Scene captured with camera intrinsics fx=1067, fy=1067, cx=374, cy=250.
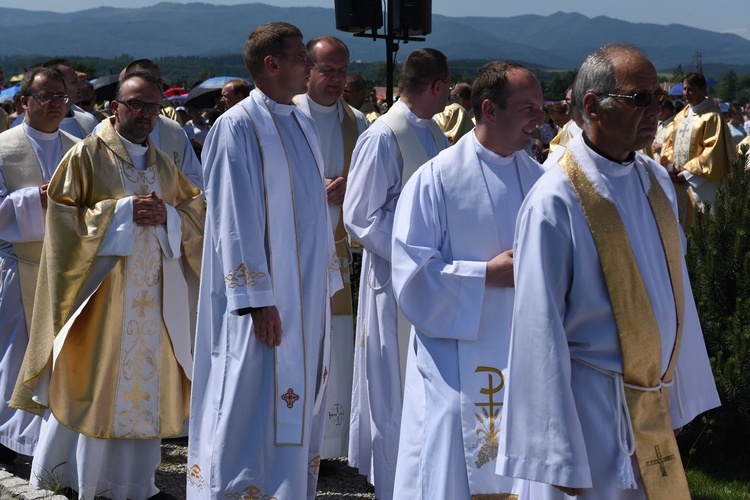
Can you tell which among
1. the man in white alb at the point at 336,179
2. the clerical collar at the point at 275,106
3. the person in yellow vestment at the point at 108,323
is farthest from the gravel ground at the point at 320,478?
the clerical collar at the point at 275,106

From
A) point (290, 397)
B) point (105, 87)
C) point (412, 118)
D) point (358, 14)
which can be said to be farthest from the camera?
point (105, 87)

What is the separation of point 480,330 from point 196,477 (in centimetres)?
155

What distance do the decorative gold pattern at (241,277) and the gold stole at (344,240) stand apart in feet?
5.37

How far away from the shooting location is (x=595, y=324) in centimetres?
306

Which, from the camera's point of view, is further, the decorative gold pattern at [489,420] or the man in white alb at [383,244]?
the man in white alb at [383,244]

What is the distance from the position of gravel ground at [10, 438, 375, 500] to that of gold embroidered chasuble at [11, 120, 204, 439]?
634 millimetres

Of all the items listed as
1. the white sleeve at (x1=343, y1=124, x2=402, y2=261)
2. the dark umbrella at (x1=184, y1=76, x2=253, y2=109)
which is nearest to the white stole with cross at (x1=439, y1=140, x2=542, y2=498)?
the white sleeve at (x1=343, y1=124, x2=402, y2=261)

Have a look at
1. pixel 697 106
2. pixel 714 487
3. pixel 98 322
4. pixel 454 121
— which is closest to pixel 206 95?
pixel 454 121

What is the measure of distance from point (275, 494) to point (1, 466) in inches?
92.2

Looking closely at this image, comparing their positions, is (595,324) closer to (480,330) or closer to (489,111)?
(480,330)

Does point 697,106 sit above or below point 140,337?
above

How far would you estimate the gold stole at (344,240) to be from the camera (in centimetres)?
618

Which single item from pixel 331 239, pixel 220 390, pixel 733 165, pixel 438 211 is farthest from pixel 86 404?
pixel 733 165

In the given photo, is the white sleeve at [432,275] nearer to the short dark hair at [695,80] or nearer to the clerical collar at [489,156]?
the clerical collar at [489,156]
